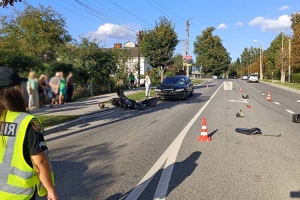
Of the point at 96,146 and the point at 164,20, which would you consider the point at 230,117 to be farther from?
the point at 164,20

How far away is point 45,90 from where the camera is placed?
2246 millimetres

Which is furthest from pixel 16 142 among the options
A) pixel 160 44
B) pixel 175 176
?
pixel 160 44

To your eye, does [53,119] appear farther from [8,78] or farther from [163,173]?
[8,78]

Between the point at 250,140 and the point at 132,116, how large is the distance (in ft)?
20.9

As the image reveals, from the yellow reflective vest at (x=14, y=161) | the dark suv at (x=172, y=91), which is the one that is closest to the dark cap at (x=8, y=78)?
the yellow reflective vest at (x=14, y=161)

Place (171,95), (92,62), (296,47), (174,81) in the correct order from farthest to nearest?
(296,47)
(174,81)
(171,95)
(92,62)

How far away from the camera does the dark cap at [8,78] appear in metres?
2.09

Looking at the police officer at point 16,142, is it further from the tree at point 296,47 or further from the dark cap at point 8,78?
the tree at point 296,47

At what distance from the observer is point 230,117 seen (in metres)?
13.2

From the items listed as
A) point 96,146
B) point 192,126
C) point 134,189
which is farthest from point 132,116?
point 134,189

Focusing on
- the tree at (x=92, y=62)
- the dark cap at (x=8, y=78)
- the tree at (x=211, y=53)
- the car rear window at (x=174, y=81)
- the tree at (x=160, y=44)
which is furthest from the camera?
the tree at (x=211, y=53)

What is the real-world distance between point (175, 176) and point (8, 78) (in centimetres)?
401

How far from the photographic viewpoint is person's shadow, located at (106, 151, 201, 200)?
469cm

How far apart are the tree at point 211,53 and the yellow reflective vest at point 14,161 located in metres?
109
